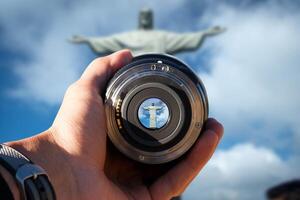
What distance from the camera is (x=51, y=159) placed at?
1023 millimetres

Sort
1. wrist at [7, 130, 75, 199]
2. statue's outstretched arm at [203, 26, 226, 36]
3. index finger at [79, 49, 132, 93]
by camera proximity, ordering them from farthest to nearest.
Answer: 1. statue's outstretched arm at [203, 26, 226, 36]
2. index finger at [79, 49, 132, 93]
3. wrist at [7, 130, 75, 199]

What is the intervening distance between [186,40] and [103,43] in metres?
1.32

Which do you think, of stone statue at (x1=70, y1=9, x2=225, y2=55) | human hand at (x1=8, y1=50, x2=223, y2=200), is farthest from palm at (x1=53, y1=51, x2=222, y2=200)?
stone statue at (x1=70, y1=9, x2=225, y2=55)

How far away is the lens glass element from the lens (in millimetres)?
1061

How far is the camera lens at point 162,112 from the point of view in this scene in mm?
1079

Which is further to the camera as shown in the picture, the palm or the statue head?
the statue head

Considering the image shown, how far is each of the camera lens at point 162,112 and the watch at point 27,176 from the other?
224 mm

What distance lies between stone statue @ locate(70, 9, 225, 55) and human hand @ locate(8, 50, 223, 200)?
7.69 meters

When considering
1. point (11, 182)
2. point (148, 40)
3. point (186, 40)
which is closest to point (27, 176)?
point (11, 182)

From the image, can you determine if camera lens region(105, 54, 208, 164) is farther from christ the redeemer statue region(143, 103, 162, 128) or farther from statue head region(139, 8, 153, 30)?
statue head region(139, 8, 153, 30)

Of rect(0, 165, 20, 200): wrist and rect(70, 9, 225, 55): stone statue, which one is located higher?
rect(70, 9, 225, 55): stone statue

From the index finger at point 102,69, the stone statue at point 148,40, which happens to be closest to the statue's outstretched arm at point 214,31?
the stone statue at point 148,40

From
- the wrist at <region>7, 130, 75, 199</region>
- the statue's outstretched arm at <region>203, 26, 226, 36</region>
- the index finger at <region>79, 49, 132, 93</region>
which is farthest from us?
the statue's outstretched arm at <region>203, 26, 226, 36</region>

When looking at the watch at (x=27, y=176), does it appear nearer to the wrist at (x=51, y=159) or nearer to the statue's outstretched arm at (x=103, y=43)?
the wrist at (x=51, y=159)
